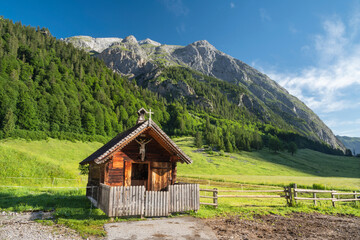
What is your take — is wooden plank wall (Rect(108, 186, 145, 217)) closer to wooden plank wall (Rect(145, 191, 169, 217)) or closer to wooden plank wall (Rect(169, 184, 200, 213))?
wooden plank wall (Rect(145, 191, 169, 217))

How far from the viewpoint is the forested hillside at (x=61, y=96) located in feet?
296

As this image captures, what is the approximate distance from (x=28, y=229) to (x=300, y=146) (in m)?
220

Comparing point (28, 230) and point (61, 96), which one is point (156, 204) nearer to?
point (28, 230)

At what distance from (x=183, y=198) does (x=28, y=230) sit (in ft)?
31.1

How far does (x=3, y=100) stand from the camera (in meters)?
85.9

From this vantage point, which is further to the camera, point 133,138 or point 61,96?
point 61,96

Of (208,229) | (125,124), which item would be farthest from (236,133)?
(208,229)

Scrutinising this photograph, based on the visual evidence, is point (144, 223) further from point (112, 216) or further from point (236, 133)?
point (236, 133)

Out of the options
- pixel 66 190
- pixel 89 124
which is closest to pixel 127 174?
pixel 66 190

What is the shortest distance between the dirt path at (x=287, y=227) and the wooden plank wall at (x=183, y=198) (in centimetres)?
197

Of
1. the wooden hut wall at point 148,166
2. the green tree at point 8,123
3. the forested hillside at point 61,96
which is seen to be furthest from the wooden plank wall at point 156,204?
the green tree at point 8,123

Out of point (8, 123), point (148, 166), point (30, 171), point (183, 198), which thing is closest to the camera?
point (183, 198)

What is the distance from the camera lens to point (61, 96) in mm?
116188

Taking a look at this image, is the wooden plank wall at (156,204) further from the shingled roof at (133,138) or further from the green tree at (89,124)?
the green tree at (89,124)
